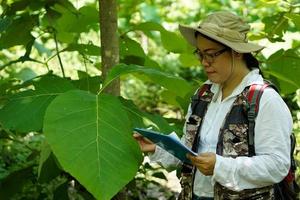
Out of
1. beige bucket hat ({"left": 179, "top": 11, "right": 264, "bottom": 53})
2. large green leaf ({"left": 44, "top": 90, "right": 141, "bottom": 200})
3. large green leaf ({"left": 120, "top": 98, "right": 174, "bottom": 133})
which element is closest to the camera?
large green leaf ({"left": 44, "top": 90, "right": 141, "bottom": 200})

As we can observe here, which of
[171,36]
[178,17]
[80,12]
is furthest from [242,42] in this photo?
[178,17]

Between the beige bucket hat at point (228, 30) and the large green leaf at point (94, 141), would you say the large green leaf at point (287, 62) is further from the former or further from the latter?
the large green leaf at point (94, 141)

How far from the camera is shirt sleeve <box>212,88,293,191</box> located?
2029 mm

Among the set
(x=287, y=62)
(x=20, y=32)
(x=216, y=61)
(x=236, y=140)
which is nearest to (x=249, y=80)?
(x=216, y=61)

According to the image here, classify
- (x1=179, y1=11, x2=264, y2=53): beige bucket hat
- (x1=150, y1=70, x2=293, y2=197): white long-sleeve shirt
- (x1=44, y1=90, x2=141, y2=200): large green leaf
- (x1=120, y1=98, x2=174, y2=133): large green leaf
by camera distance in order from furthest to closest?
1. (x1=120, y1=98, x2=174, y2=133): large green leaf
2. (x1=179, y1=11, x2=264, y2=53): beige bucket hat
3. (x1=150, y1=70, x2=293, y2=197): white long-sleeve shirt
4. (x1=44, y1=90, x2=141, y2=200): large green leaf

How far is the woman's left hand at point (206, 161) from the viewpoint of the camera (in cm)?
203

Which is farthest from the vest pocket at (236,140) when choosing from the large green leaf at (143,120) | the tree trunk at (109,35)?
the tree trunk at (109,35)

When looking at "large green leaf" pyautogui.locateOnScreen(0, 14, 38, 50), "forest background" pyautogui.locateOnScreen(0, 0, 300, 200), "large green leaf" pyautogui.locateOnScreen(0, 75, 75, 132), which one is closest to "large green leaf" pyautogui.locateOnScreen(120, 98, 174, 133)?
"forest background" pyautogui.locateOnScreen(0, 0, 300, 200)

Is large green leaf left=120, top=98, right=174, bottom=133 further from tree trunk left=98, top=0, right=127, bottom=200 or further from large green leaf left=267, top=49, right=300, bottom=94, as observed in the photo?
large green leaf left=267, top=49, right=300, bottom=94

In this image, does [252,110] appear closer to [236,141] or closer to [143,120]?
[236,141]

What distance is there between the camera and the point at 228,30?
222cm

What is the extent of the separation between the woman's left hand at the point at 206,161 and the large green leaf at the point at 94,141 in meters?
0.22

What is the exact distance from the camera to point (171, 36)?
10.3 feet

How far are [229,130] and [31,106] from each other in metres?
0.74
